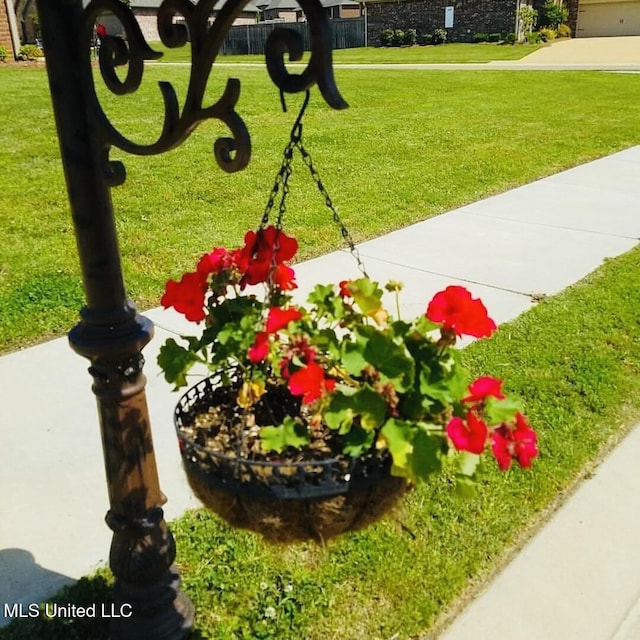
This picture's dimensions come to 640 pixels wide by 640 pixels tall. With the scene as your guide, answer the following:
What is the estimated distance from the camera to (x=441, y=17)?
3800cm

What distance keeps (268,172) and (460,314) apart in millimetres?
6319

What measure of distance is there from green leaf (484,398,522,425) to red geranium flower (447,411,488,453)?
85mm

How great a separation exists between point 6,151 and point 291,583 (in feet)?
23.5

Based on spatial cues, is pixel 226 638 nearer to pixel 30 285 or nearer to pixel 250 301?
pixel 250 301

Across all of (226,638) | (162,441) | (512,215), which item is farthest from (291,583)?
(512,215)

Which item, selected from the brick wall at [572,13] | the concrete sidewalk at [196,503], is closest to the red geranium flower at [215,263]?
the concrete sidewalk at [196,503]

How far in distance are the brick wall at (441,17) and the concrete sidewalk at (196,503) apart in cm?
3443

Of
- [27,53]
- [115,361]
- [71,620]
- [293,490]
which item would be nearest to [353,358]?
[293,490]

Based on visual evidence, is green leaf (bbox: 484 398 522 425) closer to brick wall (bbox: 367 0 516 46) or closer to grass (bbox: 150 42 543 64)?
grass (bbox: 150 42 543 64)

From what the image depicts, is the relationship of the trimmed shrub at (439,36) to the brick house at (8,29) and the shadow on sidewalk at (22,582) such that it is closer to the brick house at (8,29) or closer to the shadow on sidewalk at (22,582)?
the brick house at (8,29)

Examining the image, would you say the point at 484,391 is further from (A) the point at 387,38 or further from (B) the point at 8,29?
(A) the point at 387,38

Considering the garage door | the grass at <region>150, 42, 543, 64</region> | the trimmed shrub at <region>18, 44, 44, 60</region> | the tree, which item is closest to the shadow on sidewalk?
the trimmed shrub at <region>18, 44, 44, 60</region>

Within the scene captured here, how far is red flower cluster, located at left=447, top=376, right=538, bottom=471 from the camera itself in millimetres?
1320

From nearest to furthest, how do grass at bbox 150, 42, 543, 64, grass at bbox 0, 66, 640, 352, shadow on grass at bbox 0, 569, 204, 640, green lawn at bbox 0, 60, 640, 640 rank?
shadow on grass at bbox 0, 569, 204, 640 → green lawn at bbox 0, 60, 640, 640 → grass at bbox 0, 66, 640, 352 → grass at bbox 150, 42, 543, 64
